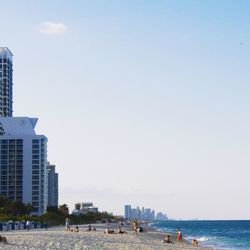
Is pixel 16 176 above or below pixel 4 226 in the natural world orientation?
above

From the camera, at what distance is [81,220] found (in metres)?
186

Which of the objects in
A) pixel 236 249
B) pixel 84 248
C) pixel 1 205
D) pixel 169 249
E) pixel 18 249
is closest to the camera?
pixel 18 249

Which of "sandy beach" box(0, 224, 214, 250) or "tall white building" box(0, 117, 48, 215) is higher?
"tall white building" box(0, 117, 48, 215)

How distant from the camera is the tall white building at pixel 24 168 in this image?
185250mm

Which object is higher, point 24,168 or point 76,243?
point 24,168

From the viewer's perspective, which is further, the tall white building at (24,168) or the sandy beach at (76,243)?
the tall white building at (24,168)

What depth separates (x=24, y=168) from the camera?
18700cm

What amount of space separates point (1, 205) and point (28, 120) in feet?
197

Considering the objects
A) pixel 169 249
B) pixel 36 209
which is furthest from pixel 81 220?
pixel 169 249

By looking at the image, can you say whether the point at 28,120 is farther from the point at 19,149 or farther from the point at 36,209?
the point at 36,209

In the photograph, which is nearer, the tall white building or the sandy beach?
the sandy beach

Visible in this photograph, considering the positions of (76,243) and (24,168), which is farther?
(24,168)

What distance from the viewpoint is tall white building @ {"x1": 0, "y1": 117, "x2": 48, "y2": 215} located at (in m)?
185

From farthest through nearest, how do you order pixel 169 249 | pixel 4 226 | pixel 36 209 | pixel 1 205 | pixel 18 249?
pixel 36 209, pixel 1 205, pixel 4 226, pixel 169 249, pixel 18 249
